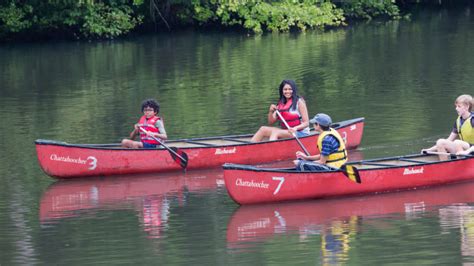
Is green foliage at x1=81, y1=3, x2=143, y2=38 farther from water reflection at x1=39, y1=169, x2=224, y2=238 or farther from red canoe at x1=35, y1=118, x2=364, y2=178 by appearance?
water reflection at x1=39, y1=169, x2=224, y2=238

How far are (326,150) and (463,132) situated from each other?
2434mm

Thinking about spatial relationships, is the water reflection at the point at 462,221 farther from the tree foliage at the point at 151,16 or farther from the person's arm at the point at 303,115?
the tree foliage at the point at 151,16

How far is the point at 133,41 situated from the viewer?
153ft

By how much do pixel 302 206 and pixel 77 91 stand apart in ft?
54.2

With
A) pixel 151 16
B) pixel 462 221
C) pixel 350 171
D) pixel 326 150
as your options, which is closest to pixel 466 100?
pixel 350 171

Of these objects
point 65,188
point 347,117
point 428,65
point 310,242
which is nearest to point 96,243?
point 310,242

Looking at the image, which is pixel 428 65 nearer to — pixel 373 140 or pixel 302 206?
pixel 373 140

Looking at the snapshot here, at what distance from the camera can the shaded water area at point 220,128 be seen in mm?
14836

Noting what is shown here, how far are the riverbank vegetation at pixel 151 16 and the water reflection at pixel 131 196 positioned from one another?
25.1m

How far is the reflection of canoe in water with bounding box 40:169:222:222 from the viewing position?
A: 1762 cm

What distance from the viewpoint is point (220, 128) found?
951 inches

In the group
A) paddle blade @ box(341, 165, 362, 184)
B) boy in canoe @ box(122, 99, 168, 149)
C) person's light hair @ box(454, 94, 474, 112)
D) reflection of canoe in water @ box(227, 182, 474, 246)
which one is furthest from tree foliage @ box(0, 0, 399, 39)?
paddle blade @ box(341, 165, 362, 184)

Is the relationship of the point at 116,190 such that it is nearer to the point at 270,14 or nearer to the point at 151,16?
the point at 270,14

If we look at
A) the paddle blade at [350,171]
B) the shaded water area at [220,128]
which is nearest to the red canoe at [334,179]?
the paddle blade at [350,171]
